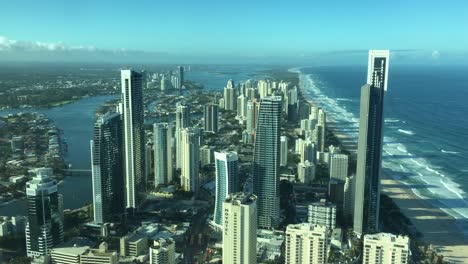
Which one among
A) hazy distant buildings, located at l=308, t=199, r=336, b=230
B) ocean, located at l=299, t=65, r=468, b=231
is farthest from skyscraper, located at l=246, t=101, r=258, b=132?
hazy distant buildings, located at l=308, t=199, r=336, b=230

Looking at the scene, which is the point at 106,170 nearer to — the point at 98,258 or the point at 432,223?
the point at 98,258

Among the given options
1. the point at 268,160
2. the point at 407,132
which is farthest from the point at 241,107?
the point at 268,160

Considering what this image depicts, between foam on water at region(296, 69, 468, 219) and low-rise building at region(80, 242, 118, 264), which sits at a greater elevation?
low-rise building at region(80, 242, 118, 264)

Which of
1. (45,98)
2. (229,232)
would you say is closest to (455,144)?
(229,232)

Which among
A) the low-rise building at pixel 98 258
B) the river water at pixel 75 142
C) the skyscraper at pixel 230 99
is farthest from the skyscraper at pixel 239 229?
the skyscraper at pixel 230 99

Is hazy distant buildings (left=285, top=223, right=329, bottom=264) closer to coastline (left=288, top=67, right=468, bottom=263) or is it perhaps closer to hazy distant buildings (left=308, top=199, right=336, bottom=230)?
hazy distant buildings (left=308, top=199, right=336, bottom=230)

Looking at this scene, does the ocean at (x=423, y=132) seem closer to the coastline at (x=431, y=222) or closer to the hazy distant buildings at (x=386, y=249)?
the coastline at (x=431, y=222)
